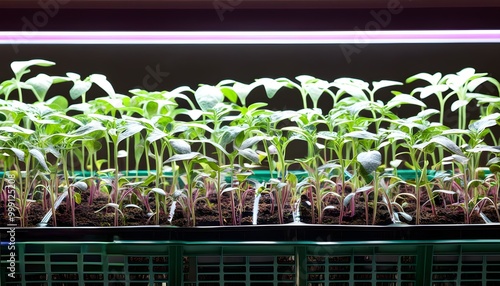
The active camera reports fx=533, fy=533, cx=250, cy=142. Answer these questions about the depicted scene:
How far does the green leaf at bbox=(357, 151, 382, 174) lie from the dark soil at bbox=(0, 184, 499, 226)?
13cm

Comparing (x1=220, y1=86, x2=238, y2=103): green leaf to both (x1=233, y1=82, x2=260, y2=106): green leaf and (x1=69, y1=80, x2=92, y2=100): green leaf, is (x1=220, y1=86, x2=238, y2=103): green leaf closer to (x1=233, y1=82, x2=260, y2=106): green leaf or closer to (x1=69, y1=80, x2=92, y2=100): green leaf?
(x1=233, y1=82, x2=260, y2=106): green leaf

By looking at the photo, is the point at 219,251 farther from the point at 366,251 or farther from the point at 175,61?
the point at 175,61

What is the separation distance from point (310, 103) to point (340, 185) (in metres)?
0.33

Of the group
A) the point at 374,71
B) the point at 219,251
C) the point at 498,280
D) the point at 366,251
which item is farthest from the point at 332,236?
the point at 374,71

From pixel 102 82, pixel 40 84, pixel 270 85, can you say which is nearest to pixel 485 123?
pixel 270 85

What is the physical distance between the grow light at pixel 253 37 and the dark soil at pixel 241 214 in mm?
290

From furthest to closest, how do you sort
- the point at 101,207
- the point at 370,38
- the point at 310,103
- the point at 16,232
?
the point at 310,103, the point at 101,207, the point at 370,38, the point at 16,232

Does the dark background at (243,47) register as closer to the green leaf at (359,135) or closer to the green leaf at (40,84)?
the green leaf at (40,84)

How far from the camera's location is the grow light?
Result: 0.83 m

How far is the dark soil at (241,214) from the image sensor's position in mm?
892

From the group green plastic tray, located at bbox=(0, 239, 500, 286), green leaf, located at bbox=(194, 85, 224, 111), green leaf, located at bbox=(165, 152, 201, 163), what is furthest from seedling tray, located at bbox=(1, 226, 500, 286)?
green leaf, located at bbox=(194, 85, 224, 111)

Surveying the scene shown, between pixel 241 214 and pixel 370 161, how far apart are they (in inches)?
10.0

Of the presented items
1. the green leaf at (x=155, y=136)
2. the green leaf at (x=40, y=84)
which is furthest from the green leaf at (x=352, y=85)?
the green leaf at (x=40, y=84)

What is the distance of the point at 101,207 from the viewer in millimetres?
980
